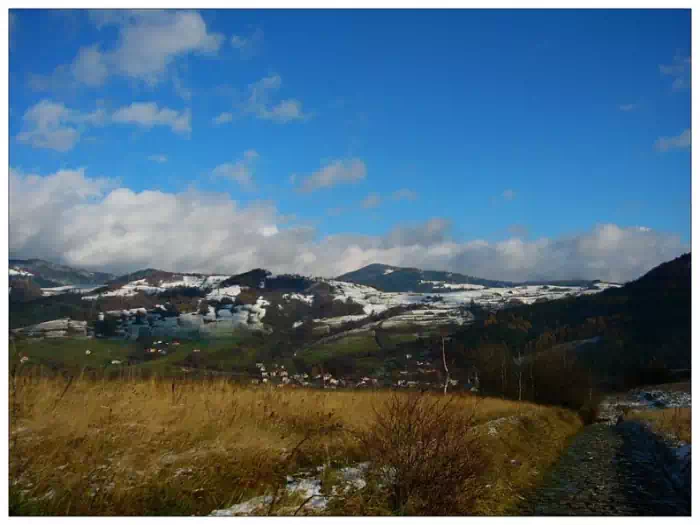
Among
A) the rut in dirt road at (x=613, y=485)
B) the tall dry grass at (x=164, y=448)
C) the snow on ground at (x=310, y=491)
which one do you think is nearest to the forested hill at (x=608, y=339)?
the rut in dirt road at (x=613, y=485)

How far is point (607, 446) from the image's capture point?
25969 mm

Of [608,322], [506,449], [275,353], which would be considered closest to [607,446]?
[506,449]

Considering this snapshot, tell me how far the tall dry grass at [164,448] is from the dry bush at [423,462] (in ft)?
1.20

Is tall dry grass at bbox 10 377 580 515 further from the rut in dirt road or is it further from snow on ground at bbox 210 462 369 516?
the rut in dirt road

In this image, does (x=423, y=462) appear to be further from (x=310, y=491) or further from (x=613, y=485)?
(x=613, y=485)

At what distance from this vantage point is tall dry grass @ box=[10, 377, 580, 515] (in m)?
6.70

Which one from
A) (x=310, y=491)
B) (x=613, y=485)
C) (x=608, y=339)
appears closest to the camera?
(x=310, y=491)

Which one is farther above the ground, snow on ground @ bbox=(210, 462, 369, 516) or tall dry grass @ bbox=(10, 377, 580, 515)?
tall dry grass @ bbox=(10, 377, 580, 515)

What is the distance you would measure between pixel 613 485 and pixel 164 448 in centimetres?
1294

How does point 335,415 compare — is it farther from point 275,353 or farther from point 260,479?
point 275,353

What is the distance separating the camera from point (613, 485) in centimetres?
1508

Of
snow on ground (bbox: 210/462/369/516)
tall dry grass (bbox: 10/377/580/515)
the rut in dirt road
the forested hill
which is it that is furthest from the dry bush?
the forested hill

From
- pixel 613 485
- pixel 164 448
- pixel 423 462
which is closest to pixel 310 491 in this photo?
pixel 423 462

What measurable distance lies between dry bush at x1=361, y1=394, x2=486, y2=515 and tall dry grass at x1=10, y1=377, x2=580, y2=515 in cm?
37
